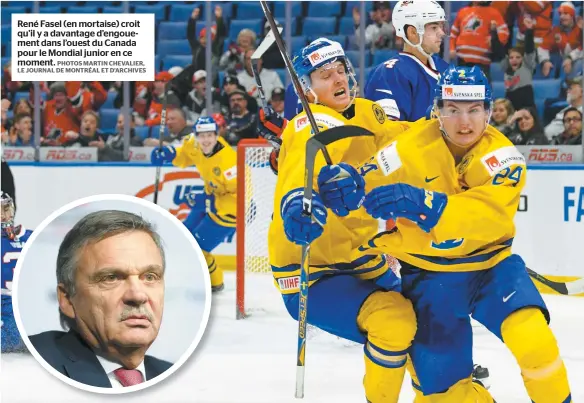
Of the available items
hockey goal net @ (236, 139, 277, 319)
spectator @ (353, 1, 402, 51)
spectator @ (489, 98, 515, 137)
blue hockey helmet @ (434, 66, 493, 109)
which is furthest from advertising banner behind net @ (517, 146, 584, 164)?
blue hockey helmet @ (434, 66, 493, 109)

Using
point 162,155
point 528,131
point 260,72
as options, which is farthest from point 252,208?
point 528,131

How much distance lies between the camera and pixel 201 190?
5793mm

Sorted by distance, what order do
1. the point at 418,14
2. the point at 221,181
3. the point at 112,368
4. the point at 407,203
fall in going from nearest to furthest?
the point at 407,203 < the point at 112,368 < the point at 418,14 < the point at 221,181

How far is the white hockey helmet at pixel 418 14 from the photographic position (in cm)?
330

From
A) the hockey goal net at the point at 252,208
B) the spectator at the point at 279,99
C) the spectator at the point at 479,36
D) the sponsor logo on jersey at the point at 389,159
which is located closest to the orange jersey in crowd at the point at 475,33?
the spectator at the point at 479,36

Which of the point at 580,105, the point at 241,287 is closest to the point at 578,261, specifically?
the point at 580,105

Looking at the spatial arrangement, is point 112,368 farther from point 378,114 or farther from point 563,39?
point 563,39

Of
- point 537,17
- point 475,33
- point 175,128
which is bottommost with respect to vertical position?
point 175,128

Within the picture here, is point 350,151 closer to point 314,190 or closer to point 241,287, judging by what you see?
point 314,190

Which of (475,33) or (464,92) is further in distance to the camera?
(475,33)

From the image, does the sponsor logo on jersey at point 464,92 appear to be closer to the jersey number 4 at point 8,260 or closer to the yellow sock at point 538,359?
the yellow sock at point 538,359

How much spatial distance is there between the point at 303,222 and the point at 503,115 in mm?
3077

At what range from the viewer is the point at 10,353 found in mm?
3434
